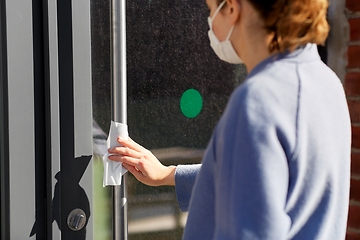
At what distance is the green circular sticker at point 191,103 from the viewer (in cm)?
120

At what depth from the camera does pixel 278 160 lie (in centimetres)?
53

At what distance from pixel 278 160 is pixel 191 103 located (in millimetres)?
711

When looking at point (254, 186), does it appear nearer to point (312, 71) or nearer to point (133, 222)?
point (312, 71)

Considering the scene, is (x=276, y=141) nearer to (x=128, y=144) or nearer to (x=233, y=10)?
(x=233, y=10)

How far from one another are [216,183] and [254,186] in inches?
2.8

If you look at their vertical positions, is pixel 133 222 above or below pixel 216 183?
below

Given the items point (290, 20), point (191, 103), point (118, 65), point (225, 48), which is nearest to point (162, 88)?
point (191, 103)

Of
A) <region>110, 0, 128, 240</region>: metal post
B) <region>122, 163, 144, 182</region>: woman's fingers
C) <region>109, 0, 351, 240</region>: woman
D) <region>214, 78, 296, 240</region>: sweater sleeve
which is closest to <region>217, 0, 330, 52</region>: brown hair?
<region>109, 0, 351, 240</region>: woman

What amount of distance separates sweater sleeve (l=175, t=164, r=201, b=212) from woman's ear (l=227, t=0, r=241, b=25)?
44 centimetres

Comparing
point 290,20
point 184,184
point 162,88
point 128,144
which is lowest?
point 184,184

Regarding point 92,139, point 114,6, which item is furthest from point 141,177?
point 114,6

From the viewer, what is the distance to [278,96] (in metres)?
0.55

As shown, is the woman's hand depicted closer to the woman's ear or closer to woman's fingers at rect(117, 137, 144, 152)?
woman's fingers at rect(117, 137, 144, 152)

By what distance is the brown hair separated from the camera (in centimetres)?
61
